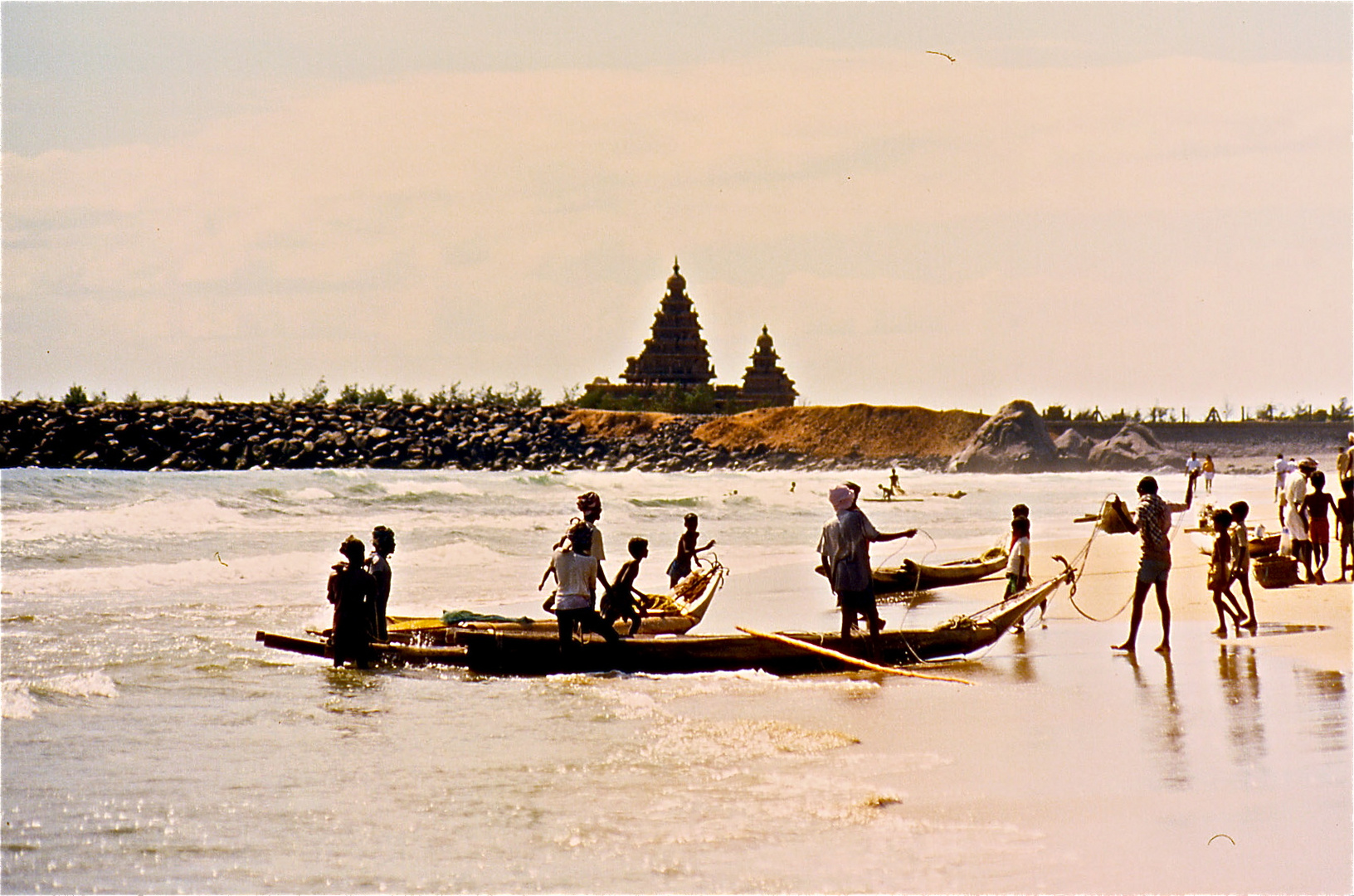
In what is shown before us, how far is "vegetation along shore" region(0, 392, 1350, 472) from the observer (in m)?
73.9

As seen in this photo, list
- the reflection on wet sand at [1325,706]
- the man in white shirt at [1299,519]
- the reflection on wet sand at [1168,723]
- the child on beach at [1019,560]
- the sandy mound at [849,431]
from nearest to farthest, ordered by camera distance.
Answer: the reflection on wet sand at [1168,723]
the reflection on wet sand at [1325,706]
the child on beach at [1019,560]
the man in white shirt at [1299,519]
the sandy mound at [849,431]

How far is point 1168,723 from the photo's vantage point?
303 inches

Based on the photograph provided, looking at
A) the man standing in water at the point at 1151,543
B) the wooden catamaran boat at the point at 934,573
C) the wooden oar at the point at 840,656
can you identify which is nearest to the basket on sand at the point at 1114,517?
the man standing in water at the point at 1151,543

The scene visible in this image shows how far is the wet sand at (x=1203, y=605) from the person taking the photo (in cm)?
1021

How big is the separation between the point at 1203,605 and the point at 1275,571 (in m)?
0.91

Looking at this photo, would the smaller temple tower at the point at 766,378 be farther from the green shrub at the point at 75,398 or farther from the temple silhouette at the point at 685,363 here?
the green shrub at the point at 75,398

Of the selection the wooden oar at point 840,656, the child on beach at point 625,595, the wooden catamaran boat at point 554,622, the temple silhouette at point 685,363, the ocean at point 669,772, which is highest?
the temple silhouette at point 685,363

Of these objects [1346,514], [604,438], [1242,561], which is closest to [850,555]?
[1242,561]

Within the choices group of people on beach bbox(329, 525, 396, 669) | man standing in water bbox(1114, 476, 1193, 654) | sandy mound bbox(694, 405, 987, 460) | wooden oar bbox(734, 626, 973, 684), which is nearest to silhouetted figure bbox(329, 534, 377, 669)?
group of people on beach bbox(329, 525, 396, 669)

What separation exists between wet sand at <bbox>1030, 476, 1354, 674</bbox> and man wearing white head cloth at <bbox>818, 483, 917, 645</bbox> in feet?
7.69

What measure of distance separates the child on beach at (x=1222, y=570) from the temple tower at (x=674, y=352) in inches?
3313

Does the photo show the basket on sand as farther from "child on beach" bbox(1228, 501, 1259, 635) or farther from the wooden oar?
the wooden oar

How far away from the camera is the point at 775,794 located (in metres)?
6.51

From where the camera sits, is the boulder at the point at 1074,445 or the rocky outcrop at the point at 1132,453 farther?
the boulder at the point at 1074,445
